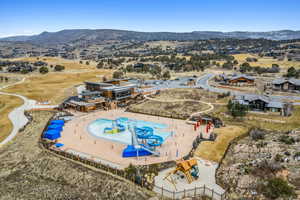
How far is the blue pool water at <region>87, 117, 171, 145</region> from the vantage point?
34094 mm

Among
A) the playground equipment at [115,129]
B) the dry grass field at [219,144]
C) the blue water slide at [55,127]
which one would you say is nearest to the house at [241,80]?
the dry grass field at [219,144]

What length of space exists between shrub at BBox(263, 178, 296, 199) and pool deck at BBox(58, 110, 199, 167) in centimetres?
1079

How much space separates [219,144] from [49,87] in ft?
214

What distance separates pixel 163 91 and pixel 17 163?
4565 cm

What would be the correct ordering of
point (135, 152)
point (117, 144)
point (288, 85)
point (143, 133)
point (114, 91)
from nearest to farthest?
point (135, 152) → point (117, 144) → point (143, 133) → point (114, 91) → point (288, 85)

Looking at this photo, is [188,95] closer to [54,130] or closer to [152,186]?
[54,130]

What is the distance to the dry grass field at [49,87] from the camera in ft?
206

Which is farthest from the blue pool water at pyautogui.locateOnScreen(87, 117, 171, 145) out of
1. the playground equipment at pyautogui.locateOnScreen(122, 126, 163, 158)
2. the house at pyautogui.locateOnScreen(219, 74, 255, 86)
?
the house at pyautogui.locateOnScreen(219, 74, 255, 86)

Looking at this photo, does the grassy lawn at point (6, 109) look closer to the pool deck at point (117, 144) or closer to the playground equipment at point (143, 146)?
Result: the pool deck at point (117, 144)

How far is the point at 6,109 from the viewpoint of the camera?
171 ft

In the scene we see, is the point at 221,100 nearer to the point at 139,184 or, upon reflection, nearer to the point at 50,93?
the point at 139,184

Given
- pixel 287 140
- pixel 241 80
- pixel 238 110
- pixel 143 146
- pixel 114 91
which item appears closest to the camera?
pixel 287 140

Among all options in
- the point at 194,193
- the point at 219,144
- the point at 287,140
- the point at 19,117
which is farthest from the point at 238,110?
the point at 19,117

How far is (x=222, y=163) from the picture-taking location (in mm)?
24812
